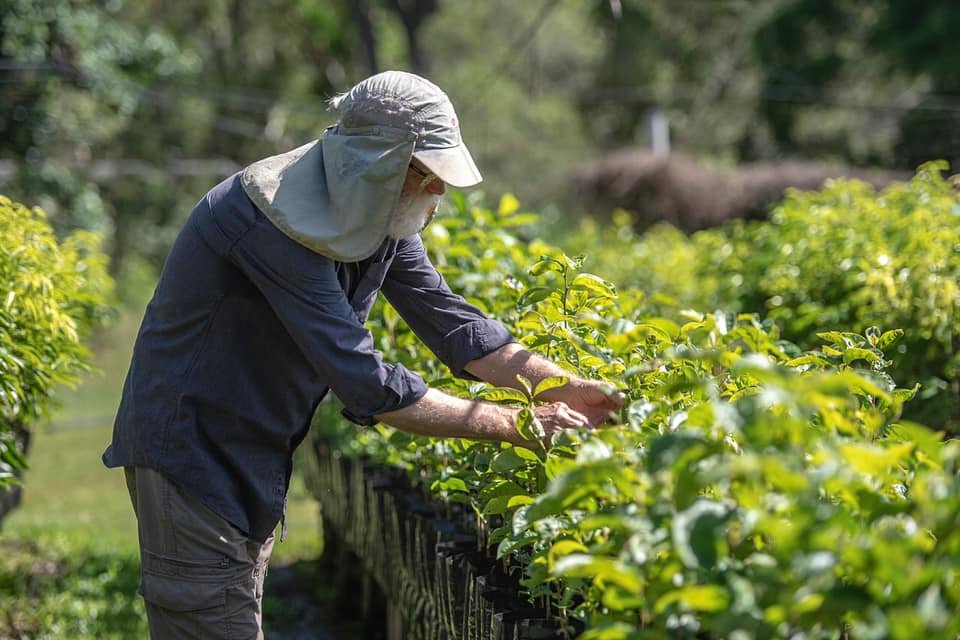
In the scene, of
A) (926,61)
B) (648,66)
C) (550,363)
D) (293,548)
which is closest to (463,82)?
(648,66)

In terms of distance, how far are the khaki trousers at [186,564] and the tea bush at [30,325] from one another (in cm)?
118

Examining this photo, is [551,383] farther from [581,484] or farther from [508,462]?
[581,484]

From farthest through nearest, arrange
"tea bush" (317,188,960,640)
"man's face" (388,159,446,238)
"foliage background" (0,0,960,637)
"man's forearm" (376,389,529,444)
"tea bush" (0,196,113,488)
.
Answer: "foliage background" (0,0,960,637) < "tea bush" (0,196,113,488) < "man's face" (388,159,446,238) < "man's forearm" (376,389,529,444) < "tea bush" (317,188,960,640)

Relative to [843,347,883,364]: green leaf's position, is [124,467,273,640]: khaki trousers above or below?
below

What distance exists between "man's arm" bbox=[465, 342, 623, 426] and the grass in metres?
2.36

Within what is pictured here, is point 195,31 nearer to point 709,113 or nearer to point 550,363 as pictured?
point 709,113

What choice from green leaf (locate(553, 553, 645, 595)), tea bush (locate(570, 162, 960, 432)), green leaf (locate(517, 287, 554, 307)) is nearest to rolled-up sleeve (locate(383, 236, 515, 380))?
green leaf (locate(517, 287, 554, 307))

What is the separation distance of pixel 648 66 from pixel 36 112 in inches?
838

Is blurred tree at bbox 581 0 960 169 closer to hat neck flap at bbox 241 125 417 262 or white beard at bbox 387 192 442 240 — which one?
white beard at bbox 387 192 442 240

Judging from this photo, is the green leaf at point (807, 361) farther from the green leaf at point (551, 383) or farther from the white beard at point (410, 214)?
the white beard at point (410, 214)

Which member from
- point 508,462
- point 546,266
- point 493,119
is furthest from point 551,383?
point 493,119

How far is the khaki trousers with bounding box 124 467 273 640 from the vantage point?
8.41 feet

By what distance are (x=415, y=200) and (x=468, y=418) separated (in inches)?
20.5

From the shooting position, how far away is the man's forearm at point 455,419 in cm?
236
